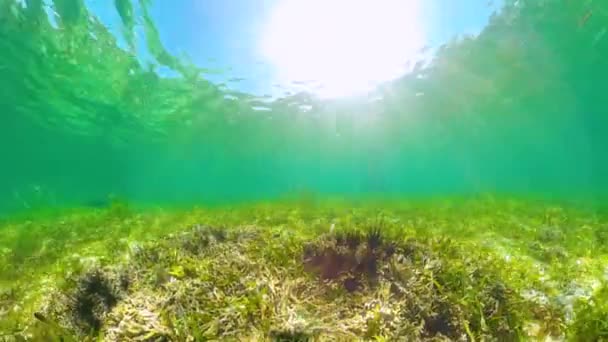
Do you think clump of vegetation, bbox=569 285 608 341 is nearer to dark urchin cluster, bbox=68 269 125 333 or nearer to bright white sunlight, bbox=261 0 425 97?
dark urchin cluster, bbox=68 269 125 333

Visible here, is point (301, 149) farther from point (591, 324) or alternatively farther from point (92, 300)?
point (591, 324)

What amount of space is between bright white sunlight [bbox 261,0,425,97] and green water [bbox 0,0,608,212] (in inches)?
111

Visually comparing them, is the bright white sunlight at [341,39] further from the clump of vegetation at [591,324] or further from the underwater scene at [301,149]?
the clump of vegetation at [591,324]

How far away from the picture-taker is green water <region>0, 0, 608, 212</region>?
18469mm

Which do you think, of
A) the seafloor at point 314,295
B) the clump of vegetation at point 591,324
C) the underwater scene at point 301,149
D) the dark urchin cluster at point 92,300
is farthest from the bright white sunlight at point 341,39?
the clump of vegetation at point 591,324

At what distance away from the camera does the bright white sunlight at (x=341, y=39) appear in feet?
57.4

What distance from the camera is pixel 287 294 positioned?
2.79 m

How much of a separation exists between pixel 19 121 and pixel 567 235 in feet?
172

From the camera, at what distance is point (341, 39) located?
2059cm

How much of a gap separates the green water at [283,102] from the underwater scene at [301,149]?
228 millimetres

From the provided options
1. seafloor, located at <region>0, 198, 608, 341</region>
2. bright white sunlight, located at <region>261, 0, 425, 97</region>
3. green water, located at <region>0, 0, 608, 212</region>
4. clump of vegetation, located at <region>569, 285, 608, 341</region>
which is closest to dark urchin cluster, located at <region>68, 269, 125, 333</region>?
seafloor, located at <region>0, 198, 608, 341</region>

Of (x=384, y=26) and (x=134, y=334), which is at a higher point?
(x=384, y=26)

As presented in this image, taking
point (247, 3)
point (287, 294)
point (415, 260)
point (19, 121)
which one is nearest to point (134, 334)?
point (287, 294)

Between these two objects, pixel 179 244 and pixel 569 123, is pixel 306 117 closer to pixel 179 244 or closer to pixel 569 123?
pixel 179 244
